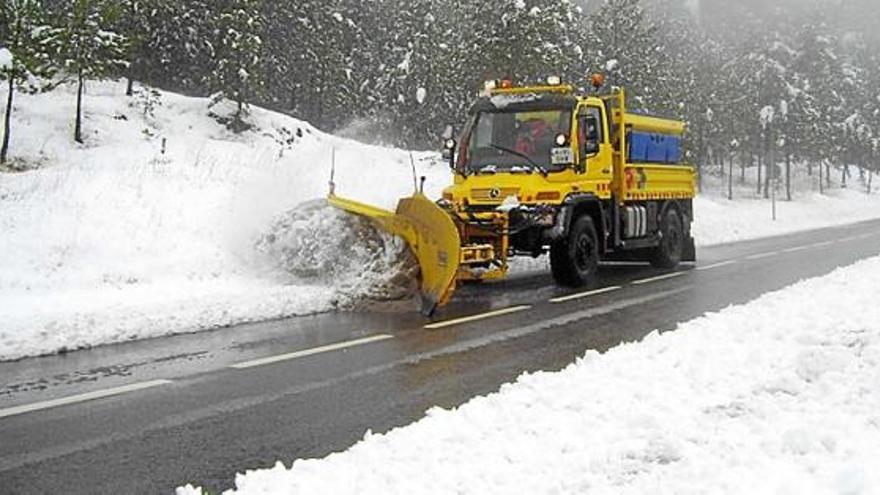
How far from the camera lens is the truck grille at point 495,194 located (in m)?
12.5

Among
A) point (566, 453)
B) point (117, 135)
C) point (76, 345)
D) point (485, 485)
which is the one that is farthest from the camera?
point (117, 135)

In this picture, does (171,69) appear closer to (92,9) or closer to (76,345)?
(92,9)

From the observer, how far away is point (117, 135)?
27.5 m

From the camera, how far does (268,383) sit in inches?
267

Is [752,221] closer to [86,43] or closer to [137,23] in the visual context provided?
[86,43]

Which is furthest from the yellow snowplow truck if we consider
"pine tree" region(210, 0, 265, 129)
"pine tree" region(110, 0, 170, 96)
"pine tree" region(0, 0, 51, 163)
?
"pine tree" region(210, 0, 265, 129)

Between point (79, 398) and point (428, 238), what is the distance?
551cm

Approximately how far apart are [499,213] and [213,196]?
794cm

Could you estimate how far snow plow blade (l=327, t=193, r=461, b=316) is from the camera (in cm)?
1066

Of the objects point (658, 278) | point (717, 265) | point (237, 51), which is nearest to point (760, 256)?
point (717, 265)

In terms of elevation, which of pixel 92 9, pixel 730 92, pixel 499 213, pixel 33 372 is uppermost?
pixel 730 92

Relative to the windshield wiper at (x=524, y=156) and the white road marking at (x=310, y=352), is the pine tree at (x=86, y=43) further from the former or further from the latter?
the white road marking at (x=310, y=352)

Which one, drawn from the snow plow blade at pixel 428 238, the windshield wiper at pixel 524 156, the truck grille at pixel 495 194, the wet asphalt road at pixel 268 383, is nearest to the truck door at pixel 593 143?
the windshield wiper at pixel 524 156

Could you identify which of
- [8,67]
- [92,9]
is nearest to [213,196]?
[8,67]
